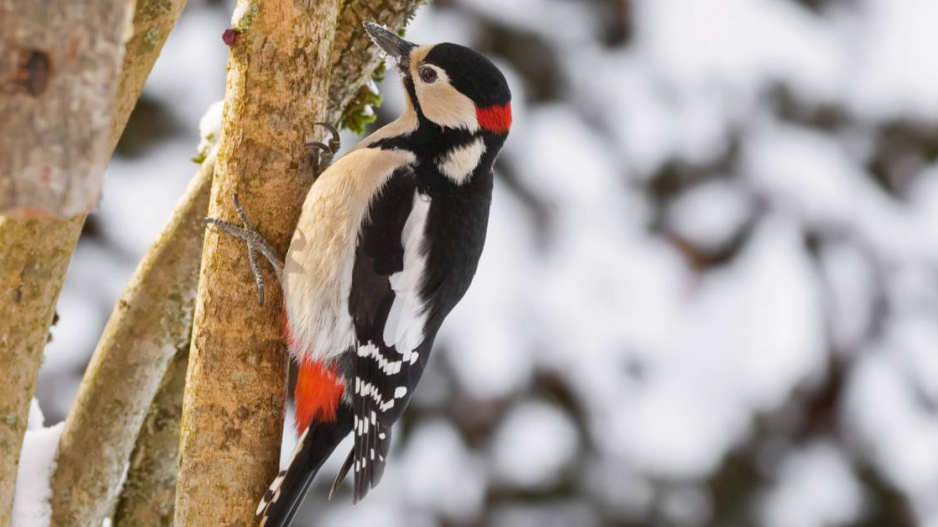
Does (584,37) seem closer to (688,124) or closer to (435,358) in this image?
(688,124)

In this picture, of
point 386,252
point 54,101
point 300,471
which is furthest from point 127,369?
point 54,101

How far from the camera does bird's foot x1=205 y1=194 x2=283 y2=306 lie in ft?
7.05

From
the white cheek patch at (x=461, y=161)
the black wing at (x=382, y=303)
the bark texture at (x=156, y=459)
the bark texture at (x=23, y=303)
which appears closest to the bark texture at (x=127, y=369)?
the bark texture at (x=156, y=459)

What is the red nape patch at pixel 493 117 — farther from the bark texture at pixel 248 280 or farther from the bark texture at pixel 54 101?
the bark texture at pixel 54 101

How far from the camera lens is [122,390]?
8.21 ft

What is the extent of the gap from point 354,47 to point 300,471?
92cm

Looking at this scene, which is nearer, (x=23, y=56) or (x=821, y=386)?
(x=23, y=56)

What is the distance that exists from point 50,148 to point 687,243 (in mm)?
4658

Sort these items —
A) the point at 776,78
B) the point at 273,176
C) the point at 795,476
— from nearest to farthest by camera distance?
1. the point at 273,176
2. the point at 795,476
3. the point at 776,78

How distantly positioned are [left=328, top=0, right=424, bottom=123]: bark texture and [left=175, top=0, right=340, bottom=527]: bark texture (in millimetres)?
294

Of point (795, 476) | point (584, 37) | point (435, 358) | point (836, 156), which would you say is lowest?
point (795, 476)

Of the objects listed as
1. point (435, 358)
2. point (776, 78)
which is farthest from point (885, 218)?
point (435, 358)

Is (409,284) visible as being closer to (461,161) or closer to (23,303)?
(461,161)

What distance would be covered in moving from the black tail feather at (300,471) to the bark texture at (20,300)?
0.50 m
